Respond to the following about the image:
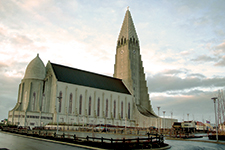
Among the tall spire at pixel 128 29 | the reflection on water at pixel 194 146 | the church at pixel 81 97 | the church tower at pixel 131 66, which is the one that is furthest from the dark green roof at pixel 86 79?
the reflection on water at pixel 194 146

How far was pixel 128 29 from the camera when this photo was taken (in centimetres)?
11362

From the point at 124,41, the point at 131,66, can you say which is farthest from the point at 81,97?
the point at 124,41

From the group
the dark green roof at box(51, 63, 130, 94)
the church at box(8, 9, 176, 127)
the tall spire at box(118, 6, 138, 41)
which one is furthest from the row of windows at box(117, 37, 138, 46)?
the dark green roof at box(51, 63, 130, 94)

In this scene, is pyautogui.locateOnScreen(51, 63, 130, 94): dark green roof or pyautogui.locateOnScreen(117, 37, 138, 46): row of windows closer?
pyautogui.locateOnScreen(51, 63, 130, 94): dark green roof

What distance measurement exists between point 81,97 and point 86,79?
1005 centimetres

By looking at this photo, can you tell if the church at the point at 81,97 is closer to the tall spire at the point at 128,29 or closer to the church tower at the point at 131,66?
the church tower at the point at 131,66

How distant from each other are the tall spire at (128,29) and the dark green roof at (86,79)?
2566 cm

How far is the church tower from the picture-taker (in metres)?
106

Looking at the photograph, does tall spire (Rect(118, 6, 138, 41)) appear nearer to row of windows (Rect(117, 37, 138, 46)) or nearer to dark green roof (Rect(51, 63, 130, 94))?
row of windows (Rect(117, 37, 138, 46))

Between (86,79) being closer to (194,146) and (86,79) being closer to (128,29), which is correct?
(128,29)

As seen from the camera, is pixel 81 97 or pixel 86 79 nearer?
pixel 81 97

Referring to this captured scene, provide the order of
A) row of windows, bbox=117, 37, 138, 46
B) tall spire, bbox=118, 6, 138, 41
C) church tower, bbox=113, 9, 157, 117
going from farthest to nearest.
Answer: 1. tall spire, bbox=118, 6, 138, 41
2. row of windows, bbox=117, 37, 138, 46
3. church tower, bbox=113, 9, 157, 117

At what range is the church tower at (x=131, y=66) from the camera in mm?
106188

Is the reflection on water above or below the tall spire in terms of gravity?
below
